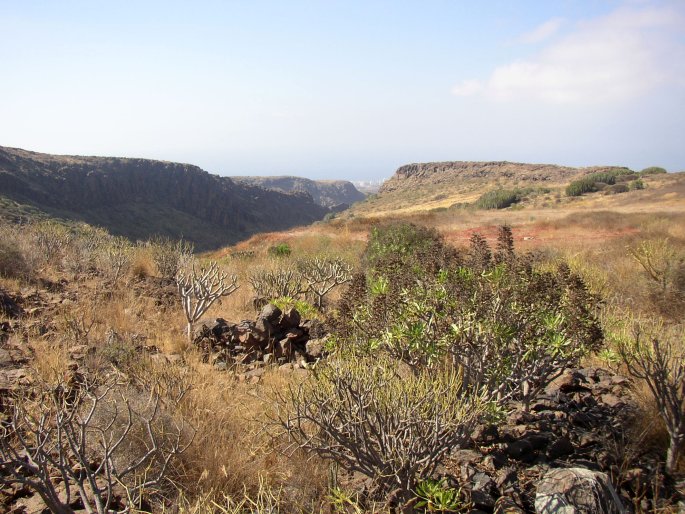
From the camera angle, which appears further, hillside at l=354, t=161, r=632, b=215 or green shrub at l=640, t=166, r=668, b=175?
hillside at l=354, t=161, r=632, b=215

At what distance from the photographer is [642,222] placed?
17.4 metres

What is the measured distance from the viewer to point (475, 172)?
7012 cm

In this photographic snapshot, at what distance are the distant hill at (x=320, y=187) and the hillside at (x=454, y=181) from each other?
61.1m

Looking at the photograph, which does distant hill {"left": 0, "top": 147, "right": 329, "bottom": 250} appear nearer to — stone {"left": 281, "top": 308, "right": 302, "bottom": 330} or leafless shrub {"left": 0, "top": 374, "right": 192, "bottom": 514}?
stone {"left": 281, "top": 308, "right": 302, "bottom": 330}

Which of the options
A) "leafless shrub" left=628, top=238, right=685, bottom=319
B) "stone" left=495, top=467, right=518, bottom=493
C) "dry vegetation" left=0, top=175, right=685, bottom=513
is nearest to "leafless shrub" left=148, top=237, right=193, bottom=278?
"dry vegetation" left=0, top=175, right=685, bottom=513

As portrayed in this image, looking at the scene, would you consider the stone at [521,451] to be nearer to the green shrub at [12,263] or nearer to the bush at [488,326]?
the bush at [488,326]

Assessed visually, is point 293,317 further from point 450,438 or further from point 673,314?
point 673,314

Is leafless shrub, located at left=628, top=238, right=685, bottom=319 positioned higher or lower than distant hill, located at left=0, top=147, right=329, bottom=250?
lower

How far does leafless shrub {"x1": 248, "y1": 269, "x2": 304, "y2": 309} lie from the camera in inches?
338

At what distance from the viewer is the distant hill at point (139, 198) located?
159 ft

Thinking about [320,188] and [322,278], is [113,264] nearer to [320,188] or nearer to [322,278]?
[322,278]

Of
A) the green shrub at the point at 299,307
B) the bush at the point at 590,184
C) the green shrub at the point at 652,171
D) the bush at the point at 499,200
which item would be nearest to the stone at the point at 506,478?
the green shrub at the point at 299,307

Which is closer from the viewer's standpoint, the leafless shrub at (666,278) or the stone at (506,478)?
the stone at (506,478)

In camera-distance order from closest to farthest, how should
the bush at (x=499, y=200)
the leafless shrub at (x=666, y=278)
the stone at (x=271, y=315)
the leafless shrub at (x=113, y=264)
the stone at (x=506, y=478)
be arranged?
the stone at (x=506, y=478) → the stone at (x=271, y=315) → the leafless shrub at (x=666, y=278) → the leafless shrub at (x=113, y=264) → the bush at (x=499, y=200)
